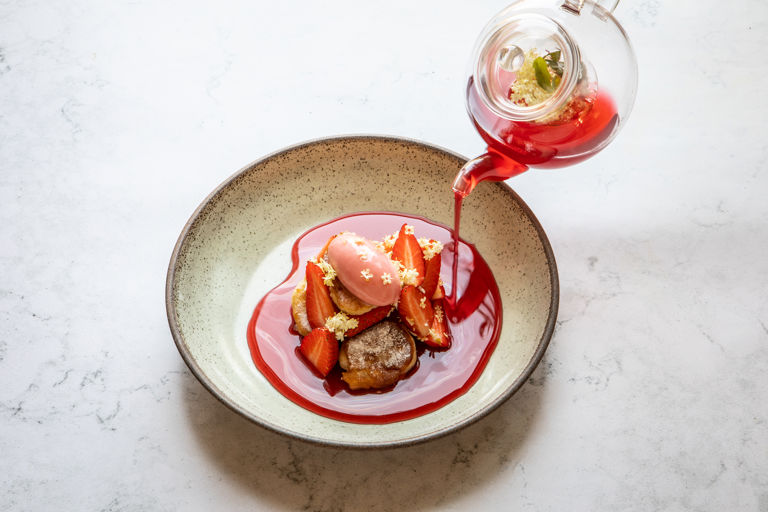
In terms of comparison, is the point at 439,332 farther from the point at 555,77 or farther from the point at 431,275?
the point at 555,77

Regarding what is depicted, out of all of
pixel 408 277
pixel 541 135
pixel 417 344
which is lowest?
pixel 417 344

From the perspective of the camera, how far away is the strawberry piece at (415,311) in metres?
1.30

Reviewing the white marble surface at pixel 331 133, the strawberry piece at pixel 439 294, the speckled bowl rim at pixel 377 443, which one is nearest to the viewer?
the speckled bowl rim at pixel 377 443

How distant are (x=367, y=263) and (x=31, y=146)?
36.3 inches

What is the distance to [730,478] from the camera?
1.26 meters

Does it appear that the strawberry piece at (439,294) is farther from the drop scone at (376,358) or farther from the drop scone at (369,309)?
the drop scone at (376,358)

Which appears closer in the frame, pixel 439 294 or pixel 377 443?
pixel 377 443

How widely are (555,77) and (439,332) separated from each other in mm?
501

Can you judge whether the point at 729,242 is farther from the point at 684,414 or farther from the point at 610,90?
the point at 610,90

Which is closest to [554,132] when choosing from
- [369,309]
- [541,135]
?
[541,135]

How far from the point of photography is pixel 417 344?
1324mm

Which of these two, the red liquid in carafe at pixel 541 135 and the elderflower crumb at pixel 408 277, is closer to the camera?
the red liquid in carafe at pixel 541 135

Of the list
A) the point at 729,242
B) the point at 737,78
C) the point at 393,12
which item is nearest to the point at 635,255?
the point at 729,242

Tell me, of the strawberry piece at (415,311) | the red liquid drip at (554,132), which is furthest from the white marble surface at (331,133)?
the red liquid drip at (554,132)
